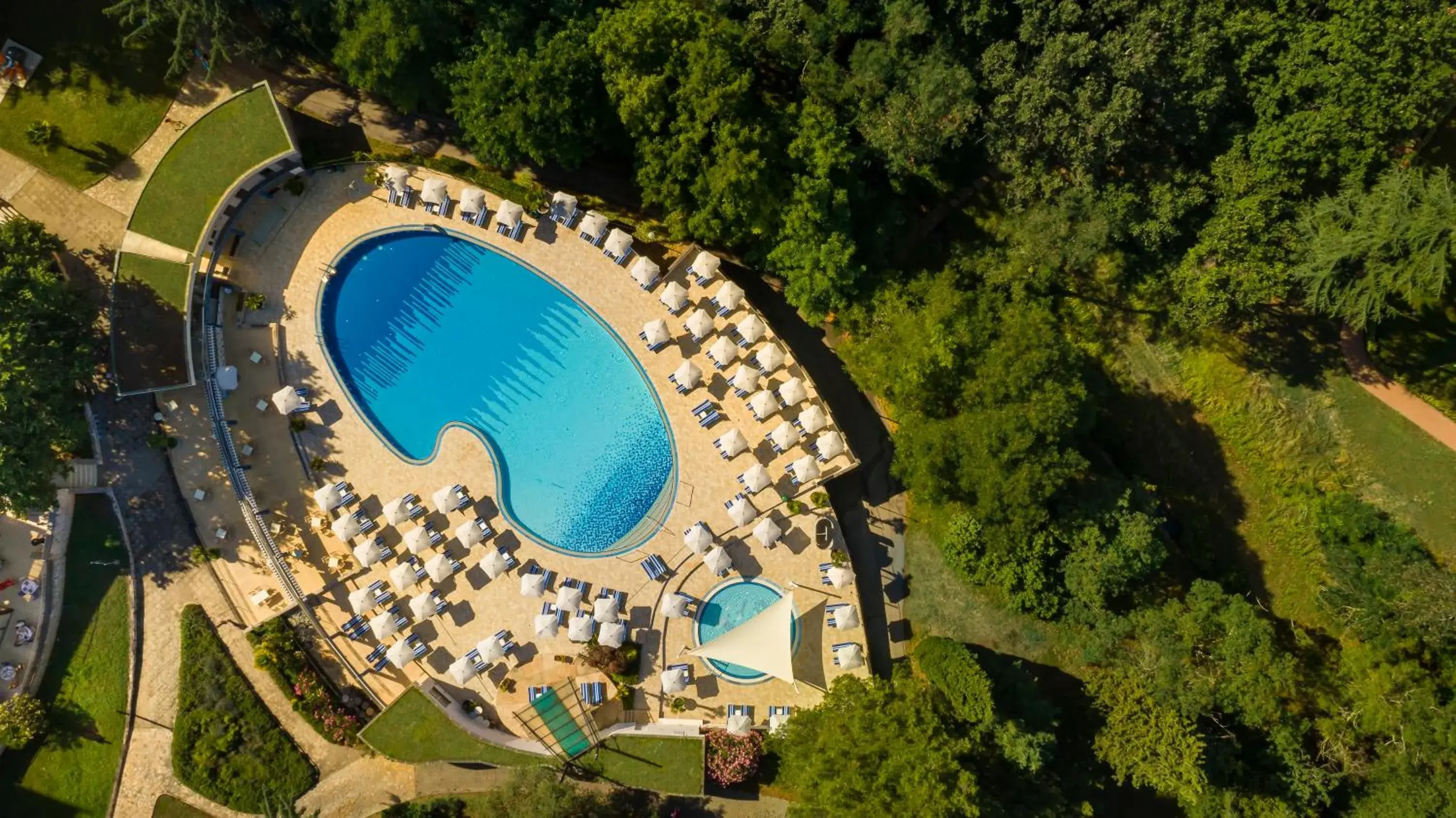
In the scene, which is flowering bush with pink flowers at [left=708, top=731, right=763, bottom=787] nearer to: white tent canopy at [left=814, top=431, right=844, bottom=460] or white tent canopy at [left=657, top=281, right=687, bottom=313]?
white tent canopy at [left=814, top=431, right=844, bottom=460]

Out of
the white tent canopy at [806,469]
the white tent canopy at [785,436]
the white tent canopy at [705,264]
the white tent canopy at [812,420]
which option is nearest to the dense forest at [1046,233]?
A: the white tent canopy at [705,264]

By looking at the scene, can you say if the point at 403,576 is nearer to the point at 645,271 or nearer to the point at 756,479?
the point at 756,479

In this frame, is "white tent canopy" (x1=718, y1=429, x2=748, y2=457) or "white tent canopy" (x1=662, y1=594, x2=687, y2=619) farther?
"white tent canopy" (x1=718, y1=429, x2=748, y2=457)

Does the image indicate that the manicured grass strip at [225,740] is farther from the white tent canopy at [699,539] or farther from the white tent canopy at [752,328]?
the white tent canopy at [752,328]

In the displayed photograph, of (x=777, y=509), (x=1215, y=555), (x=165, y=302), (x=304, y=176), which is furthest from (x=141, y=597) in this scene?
(x=1215, y=555)

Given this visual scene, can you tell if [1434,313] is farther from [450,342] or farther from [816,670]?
[450,342]

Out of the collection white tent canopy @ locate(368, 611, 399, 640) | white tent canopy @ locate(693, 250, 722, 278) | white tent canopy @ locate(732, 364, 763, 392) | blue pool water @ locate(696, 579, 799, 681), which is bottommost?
blue pool water @ locate(696, 579, 799, 681)

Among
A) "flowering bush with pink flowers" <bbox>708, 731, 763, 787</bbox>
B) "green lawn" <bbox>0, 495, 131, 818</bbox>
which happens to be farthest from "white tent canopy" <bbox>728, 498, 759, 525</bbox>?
"green lawn" <bbox>0, 495, 131, 818</bbox>
